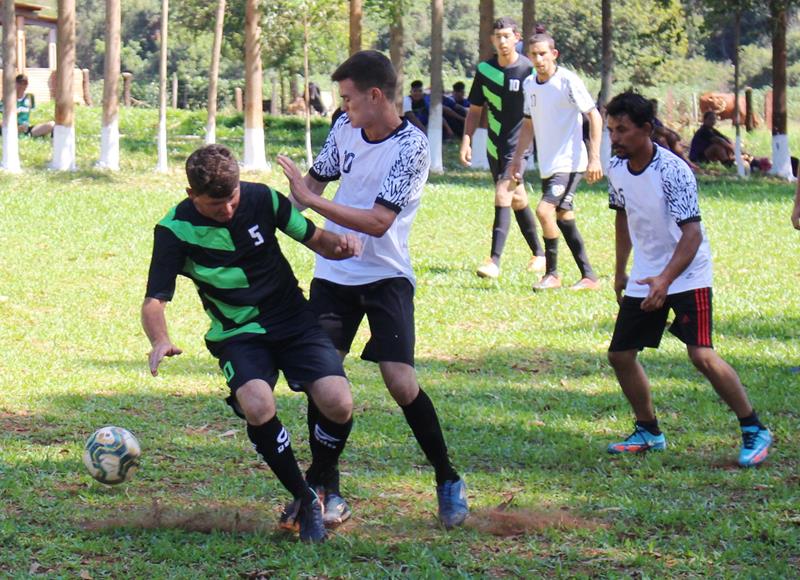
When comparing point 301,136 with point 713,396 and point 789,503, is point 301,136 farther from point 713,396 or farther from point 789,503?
point 789,503

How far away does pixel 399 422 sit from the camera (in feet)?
25.1

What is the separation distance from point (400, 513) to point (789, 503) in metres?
1.75

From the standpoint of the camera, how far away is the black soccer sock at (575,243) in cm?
1174

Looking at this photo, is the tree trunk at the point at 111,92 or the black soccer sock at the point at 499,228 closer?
the black soccer sock at the point at 499,228

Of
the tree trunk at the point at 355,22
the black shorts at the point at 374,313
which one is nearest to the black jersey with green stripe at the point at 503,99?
the black shorts at the point at 374,313

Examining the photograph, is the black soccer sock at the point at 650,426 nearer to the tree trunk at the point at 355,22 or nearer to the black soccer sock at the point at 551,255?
the black soccer sock at the point at 551,255

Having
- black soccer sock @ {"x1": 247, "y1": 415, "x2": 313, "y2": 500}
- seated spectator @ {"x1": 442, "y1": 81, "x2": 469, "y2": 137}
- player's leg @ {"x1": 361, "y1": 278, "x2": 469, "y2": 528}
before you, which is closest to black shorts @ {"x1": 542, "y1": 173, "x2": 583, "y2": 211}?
player's leg @ {"x1": 361, "y1": 278, "x2": 469, "y2": 528}

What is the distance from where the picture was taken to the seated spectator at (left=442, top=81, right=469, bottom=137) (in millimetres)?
31109

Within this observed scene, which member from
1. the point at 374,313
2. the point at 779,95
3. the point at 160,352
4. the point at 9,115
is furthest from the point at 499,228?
the point at 779,95

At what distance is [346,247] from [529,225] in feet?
24.2

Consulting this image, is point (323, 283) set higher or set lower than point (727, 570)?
higher

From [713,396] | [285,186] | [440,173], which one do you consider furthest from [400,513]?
[440,173]

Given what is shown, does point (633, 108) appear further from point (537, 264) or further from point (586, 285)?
point (537, 264)

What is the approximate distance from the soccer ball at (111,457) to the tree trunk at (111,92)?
17054 millimetres
